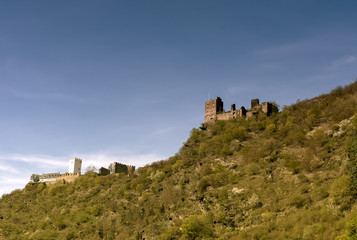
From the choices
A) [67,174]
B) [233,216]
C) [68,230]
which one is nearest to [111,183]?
[68,230]

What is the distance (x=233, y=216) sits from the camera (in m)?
39.1

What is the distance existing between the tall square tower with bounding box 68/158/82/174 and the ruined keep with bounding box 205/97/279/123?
48.1 meters

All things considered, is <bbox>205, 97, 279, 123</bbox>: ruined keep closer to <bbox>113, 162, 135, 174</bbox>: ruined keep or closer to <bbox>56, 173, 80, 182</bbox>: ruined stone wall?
<bbox>113, 162, 135, 174</bbox>: ruined keep

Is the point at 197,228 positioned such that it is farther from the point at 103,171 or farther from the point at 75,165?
the point at 75,165

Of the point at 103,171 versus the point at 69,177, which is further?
the point at 69,177

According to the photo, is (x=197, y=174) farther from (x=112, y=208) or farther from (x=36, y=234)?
(x=36, y=234)

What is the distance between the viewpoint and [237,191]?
4369 centimetres

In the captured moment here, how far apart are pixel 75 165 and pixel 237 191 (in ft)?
226

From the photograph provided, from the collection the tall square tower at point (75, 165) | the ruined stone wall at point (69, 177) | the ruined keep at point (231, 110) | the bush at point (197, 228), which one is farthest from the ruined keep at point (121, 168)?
the bush at point (197, 228)

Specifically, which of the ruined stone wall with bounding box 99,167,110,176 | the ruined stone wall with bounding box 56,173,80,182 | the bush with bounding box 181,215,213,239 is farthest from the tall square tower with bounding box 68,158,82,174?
the bush with bounding box 181,215,213,239

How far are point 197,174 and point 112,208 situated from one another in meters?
17.8

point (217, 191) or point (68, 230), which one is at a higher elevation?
point (217, 191)

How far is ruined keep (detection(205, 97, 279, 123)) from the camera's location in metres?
65.4

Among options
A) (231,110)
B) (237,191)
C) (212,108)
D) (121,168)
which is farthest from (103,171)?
(237,191)
